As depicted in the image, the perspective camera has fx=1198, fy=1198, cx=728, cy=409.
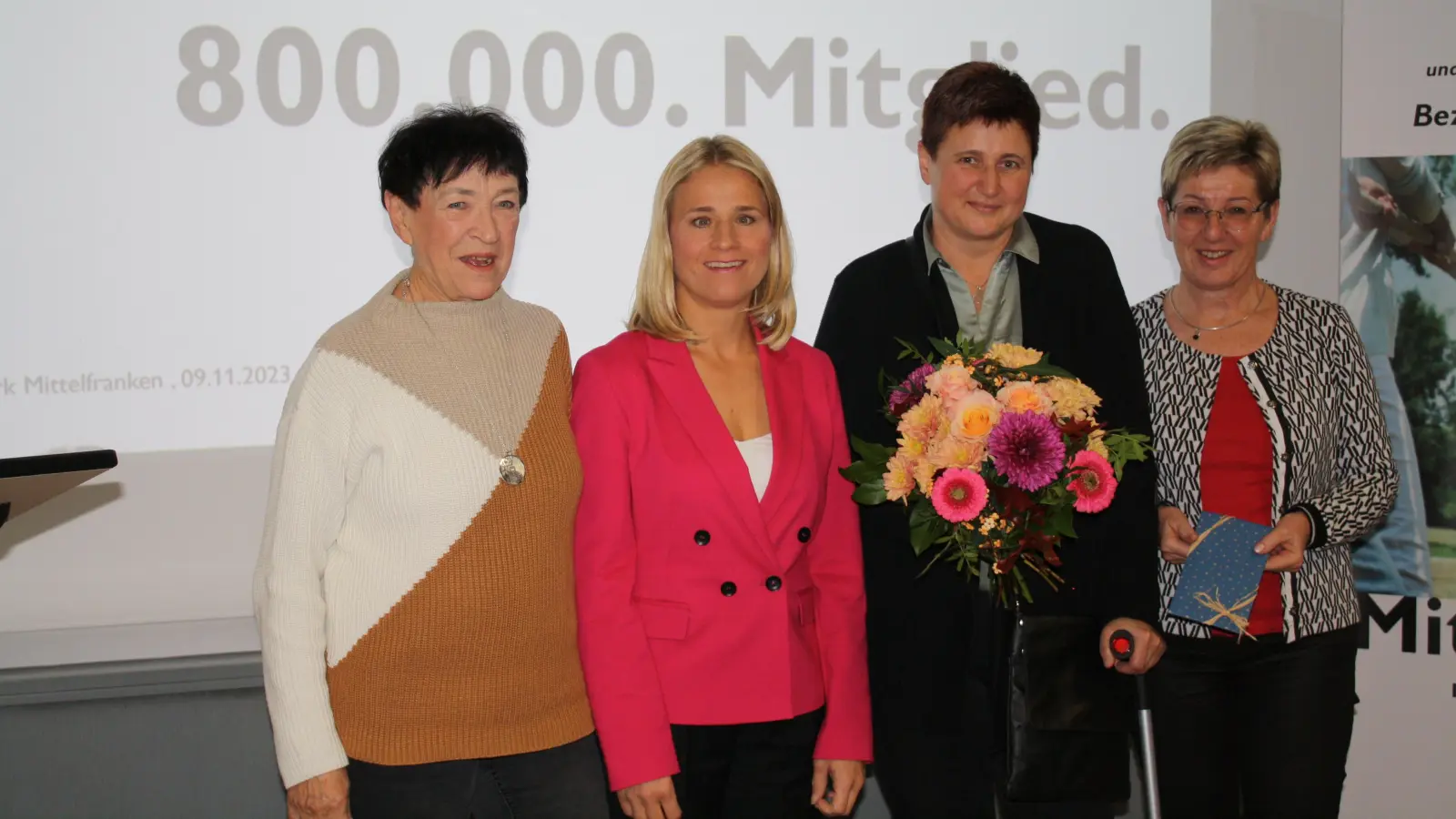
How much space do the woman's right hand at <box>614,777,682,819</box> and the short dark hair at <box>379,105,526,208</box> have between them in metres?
1.09

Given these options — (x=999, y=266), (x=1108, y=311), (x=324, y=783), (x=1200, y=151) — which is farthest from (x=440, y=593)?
(x=1200, y=151)

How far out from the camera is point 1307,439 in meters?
2.65

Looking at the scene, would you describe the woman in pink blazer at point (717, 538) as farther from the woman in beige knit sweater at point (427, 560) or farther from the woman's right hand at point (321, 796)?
the woman's right hand at point (321, 796)

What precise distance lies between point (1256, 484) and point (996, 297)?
0.75 m

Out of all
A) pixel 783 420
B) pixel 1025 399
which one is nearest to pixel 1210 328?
pixel 1025 399

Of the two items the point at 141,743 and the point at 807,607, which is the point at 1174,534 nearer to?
the point at 807,607

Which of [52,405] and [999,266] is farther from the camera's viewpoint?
[52,405]

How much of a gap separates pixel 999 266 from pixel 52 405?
7.87 ft

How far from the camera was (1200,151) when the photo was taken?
2729 mm

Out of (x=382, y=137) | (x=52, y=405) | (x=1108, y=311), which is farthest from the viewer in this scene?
(x=382, y=137)

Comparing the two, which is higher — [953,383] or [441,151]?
[441,151]

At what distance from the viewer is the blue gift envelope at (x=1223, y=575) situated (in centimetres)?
254

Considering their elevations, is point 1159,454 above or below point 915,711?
above

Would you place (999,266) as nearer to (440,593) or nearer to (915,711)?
(915,711)
